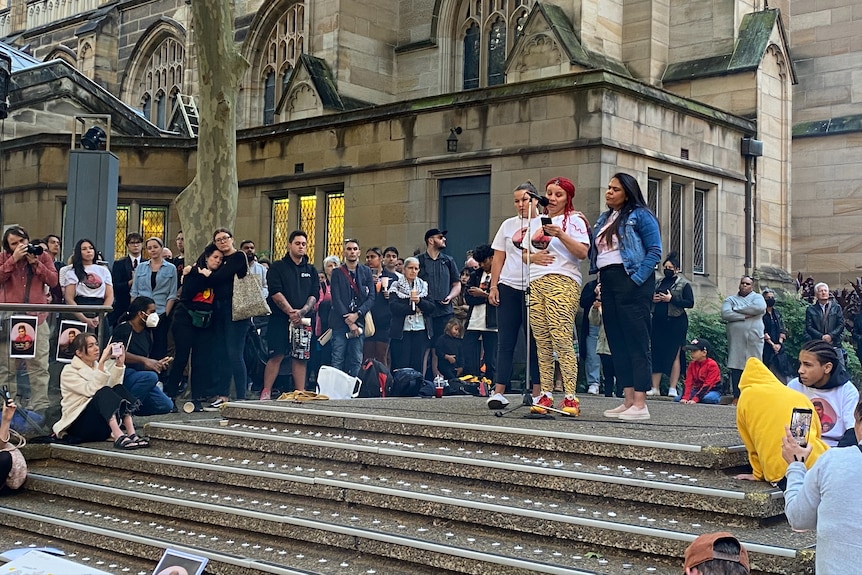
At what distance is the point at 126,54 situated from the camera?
116 ft

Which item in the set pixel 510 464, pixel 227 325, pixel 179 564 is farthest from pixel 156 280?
pixel 510 464

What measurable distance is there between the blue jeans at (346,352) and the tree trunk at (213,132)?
3.42 m

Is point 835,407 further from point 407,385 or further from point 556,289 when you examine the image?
point 407,385

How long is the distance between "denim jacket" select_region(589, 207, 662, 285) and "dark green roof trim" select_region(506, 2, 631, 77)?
11040 mm

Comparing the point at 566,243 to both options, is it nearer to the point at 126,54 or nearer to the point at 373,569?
the point at 373,569

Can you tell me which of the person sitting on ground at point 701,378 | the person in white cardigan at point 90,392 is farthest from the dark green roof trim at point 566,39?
the person in white cardigan at point 90,392

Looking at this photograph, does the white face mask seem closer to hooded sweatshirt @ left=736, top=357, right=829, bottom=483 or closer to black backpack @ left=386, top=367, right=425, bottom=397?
black backpack @ left=386, top=367, right=425, bottom=397

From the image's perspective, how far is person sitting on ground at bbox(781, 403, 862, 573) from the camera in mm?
3934

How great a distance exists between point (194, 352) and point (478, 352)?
12.3 ft

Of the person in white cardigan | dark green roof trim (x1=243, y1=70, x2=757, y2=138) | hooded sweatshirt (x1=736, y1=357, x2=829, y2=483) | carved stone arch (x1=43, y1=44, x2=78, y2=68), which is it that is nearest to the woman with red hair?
hooded sweatshirt (x1=736, y1=357, x2=829, y2=483)

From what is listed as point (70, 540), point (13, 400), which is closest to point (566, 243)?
point (70, 540)

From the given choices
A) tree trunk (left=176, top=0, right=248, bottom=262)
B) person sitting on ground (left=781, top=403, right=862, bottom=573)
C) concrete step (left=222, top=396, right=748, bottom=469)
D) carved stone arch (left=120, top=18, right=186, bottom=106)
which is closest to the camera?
person sitting on ground (left=781, top=403, right=862, bottom=573)

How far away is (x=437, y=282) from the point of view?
13.0 m

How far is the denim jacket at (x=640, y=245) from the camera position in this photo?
765 cm
